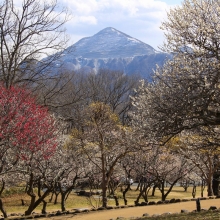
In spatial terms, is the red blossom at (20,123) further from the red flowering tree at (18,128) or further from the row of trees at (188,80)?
the row of trees at (188,80)

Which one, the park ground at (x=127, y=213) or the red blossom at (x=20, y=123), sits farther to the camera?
the park ground at (x=127, y=213)

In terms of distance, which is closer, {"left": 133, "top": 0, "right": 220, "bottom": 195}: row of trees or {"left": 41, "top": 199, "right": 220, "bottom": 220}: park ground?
{"left": 133, "top": 0, "right": 220, "bottom": 195}: row of trees

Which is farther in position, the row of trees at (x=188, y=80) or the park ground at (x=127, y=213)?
the park ground at (x=127, y=213)

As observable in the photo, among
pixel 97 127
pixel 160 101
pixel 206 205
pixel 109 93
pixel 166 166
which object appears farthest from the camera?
pixel 109 93

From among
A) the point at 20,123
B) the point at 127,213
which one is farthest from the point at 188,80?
the point at 127,213

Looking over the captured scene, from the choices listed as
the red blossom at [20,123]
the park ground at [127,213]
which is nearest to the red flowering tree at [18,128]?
the red blossom at [20,123]

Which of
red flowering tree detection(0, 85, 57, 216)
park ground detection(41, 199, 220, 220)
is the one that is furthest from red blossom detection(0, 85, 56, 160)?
park ground detection(41, 199, 220, 220)

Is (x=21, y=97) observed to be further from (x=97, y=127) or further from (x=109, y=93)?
(x=109, y=93)

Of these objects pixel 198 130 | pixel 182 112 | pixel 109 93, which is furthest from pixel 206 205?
pixel 109 93

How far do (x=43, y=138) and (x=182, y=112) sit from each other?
5720 millimetres

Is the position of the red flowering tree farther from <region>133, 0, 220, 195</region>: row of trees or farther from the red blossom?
<region>133, 0, 220, 195</region>: row of trees

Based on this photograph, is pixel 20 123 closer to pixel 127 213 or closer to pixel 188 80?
pixel 188 80

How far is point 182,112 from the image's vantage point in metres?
11.8

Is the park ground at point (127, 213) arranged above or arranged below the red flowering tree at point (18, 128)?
below
